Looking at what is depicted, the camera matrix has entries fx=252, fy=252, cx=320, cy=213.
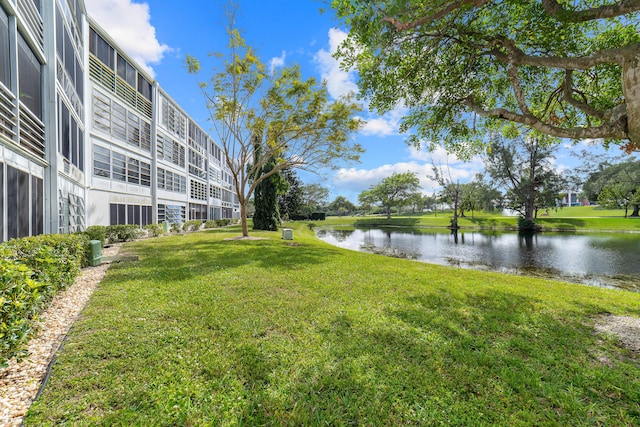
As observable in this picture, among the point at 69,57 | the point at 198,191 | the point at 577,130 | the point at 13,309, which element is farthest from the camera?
the point at 198,191

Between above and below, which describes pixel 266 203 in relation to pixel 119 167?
below

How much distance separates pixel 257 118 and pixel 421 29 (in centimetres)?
1063

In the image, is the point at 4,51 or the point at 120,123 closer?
the point at 4,51

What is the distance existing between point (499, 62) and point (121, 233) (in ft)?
60.2

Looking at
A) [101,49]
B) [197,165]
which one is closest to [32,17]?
[101,49]

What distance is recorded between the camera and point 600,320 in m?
4.48

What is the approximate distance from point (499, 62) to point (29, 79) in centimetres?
1263

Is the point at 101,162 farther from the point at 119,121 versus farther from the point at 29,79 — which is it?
the point at 29,79

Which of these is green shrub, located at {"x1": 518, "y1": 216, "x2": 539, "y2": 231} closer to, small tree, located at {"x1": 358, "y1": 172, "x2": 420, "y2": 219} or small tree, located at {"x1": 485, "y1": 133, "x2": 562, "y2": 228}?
small tree, located at {"x1": 485, "y1": 133, "x2": 562, "y2": 228}

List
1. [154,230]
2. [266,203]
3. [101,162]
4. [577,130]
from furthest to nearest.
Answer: [266,203]
[154,230]
[101,162]
[577,130]

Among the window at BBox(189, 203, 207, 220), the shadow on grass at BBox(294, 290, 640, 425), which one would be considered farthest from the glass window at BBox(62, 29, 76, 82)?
the window at BBox(189, 203, 207, 220)

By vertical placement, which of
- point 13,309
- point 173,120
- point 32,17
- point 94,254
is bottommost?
point 94,254

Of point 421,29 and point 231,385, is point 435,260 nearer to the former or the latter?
point 421,29

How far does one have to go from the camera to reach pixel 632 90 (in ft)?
11.3
